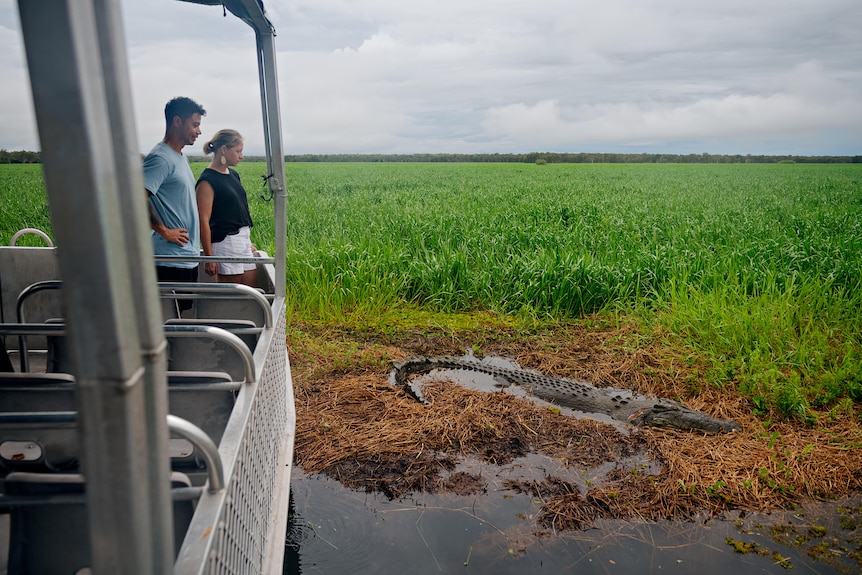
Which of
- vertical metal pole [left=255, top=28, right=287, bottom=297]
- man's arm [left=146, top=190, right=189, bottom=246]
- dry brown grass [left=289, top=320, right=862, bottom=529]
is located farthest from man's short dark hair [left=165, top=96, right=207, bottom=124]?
dry brown grass [left=289, top=320, right=862, bottom=529]

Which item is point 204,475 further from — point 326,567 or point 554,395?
point 554,395

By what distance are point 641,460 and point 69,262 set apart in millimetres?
3609

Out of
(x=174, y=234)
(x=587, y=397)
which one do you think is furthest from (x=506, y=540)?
(x=174, y=234)

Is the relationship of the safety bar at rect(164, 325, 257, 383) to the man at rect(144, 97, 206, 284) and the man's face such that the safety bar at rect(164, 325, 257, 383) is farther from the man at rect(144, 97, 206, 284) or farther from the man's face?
the man's face

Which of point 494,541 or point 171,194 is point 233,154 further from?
point 494,541

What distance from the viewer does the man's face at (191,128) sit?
3562 mm

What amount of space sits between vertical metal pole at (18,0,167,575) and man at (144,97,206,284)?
300cm

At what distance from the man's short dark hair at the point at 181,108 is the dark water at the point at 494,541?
221 cm

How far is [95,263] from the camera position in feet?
2.12

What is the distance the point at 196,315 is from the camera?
3.22m

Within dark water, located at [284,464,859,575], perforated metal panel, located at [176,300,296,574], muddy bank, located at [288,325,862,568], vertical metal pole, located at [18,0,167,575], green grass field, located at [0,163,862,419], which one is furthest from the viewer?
green grass field, located at [0,163,862,419]

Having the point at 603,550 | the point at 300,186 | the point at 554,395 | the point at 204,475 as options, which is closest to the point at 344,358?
the point at 554,395

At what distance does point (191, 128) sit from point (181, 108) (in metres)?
0.12

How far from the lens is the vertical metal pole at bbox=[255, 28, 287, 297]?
2.92 m
